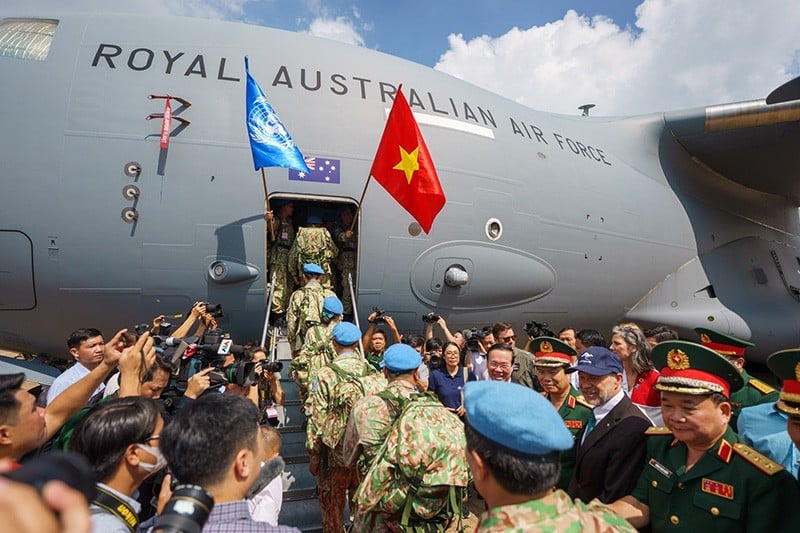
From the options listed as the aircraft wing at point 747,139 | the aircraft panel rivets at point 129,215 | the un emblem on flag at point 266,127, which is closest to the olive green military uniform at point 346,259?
the un emblem on flag at point 266,127

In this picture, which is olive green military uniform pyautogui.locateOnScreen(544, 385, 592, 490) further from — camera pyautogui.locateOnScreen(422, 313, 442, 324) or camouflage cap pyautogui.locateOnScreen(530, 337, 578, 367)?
camera pyautogui.locateOnScreen(422, 313, 442, 324)

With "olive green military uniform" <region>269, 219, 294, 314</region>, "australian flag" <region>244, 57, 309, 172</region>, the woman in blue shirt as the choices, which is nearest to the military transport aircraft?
"australian flag" <region>244, 57, 309, 172</region>

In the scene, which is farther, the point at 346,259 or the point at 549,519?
the point at 346,259

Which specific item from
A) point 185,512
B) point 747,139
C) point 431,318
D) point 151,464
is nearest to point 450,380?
point 431,318

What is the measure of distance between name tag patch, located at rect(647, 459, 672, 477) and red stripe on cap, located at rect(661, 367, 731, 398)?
454 mm

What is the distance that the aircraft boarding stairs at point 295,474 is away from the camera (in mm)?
4316

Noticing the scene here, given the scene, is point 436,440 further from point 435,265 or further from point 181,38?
point 181,38

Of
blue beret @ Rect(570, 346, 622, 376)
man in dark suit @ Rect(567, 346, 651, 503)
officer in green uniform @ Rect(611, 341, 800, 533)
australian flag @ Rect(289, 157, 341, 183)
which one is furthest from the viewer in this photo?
australian flag @ Rect(289, 157, 341, 183)

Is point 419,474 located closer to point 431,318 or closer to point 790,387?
point 790,387

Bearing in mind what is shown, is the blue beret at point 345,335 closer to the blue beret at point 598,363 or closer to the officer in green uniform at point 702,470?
the blue beret at point 598,363

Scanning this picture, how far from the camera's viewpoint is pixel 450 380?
207 inches

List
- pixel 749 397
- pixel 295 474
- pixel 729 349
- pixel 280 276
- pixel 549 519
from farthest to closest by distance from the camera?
pixel 280 276, pixel 295 474, pixel 729 349, pixel 749 397, pixel 549 519

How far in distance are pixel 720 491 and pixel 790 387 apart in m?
0.60

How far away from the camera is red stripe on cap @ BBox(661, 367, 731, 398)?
85.9 inches
